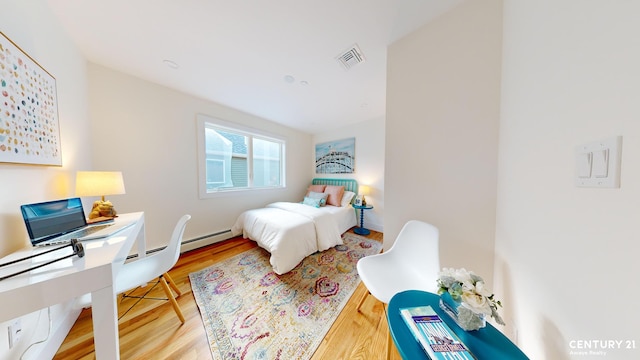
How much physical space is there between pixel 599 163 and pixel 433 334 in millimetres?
729

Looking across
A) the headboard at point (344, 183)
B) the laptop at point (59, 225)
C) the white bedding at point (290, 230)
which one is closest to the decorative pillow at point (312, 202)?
the white bedding at point (290, 230)

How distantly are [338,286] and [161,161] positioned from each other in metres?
2.61

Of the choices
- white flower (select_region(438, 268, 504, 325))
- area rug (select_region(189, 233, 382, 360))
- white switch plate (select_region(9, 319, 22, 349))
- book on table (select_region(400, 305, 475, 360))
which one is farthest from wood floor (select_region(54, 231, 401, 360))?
white flower (select_region(438, 268, 504, 325))

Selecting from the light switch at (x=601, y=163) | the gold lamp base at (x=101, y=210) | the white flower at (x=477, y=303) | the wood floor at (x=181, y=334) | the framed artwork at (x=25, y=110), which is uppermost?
the framed artwork at (x=25, y=110)

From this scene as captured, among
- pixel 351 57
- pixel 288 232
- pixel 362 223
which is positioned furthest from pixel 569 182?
pixel 362 223

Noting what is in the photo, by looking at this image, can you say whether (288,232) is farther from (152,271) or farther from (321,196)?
(321,196)

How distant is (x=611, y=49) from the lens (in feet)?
1.36

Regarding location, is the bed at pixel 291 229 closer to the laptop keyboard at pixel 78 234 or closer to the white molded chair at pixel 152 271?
the white molded chair at pixel 152 271

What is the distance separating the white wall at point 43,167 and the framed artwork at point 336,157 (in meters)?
3.16

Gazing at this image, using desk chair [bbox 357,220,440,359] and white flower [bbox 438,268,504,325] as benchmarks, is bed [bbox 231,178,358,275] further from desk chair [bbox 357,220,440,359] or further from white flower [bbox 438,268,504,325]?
white flower [bbox 438,268,504,325]

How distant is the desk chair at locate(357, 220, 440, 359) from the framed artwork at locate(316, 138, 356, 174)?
2066 millimetres

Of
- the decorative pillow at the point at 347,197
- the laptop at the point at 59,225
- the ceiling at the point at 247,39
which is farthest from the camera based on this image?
the decorative pillow at the point at 347,197

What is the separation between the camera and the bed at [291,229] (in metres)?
1.83

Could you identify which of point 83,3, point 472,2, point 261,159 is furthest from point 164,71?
point 472,2
